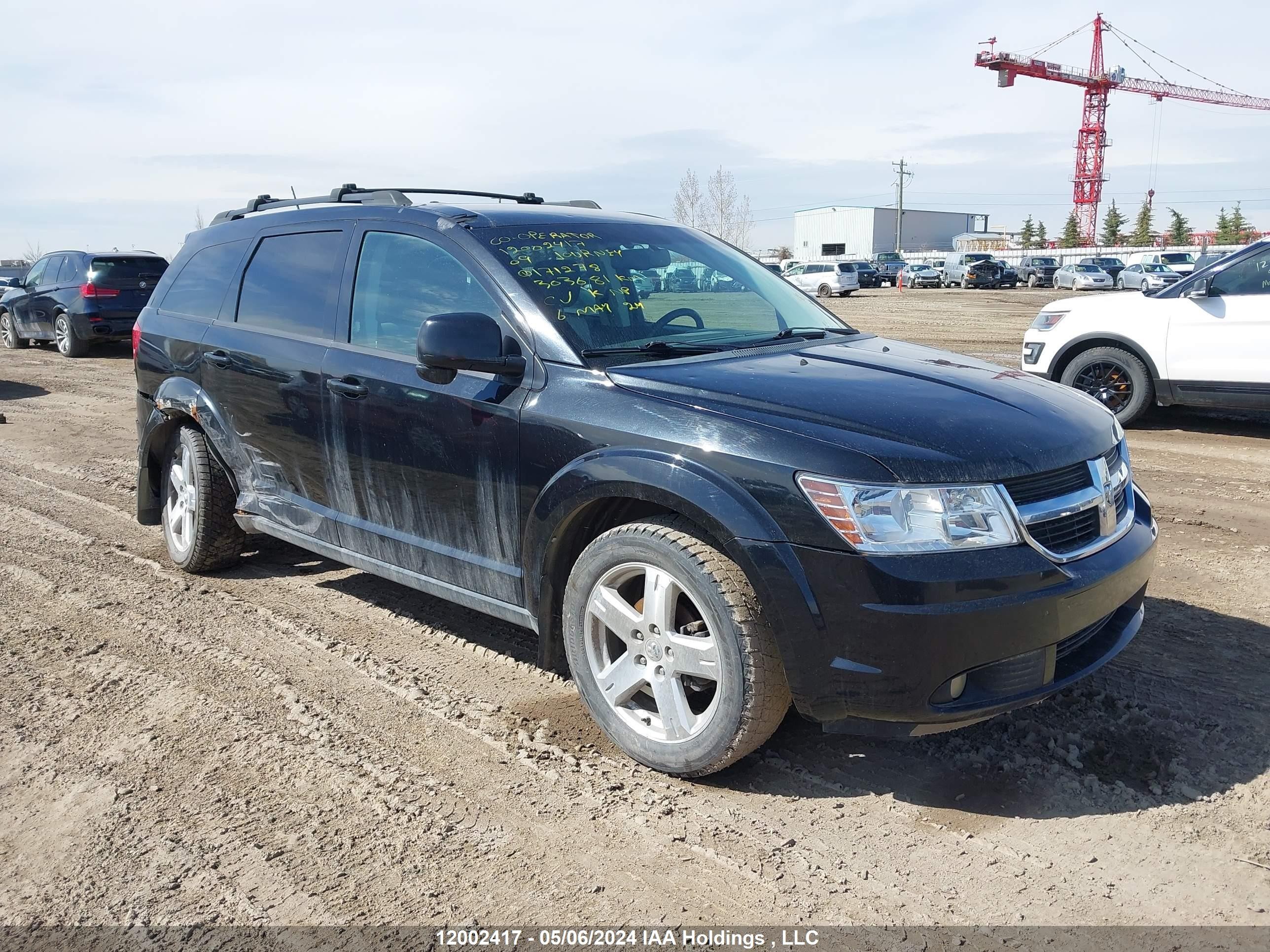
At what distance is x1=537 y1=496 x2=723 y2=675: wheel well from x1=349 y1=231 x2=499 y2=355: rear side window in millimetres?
867

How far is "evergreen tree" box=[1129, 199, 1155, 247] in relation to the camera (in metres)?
92.1

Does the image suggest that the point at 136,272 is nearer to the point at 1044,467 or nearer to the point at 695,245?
Result: the point at 695,245

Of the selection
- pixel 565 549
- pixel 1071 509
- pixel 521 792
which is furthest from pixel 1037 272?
pixel 521 792

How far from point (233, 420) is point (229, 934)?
9.47 feet

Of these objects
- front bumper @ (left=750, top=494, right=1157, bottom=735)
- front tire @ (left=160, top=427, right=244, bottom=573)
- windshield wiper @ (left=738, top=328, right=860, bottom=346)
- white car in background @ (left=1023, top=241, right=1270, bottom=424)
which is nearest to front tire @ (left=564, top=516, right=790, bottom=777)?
front bumper @ (left=750, top=494, right=1157, bottom=735)

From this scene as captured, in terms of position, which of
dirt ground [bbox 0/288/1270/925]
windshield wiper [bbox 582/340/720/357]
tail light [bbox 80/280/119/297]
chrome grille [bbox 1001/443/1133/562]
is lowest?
dirt ground [bbox 0/288/1270/925]

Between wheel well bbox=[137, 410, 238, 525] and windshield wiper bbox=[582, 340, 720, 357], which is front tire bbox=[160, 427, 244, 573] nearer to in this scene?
wheel well bbox=[137, 410, 238, 525]

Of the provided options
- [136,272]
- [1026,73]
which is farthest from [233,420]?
[1026,73]

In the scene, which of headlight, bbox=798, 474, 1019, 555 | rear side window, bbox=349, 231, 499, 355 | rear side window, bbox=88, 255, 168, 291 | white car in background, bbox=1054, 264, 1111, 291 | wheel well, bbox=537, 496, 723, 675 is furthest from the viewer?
white car in background, bbox=1054, 264, 1111, 291

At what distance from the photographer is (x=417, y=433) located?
3822 mm

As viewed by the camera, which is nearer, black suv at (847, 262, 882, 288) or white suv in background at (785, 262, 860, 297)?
white suv in background at (785, 262, 860, 297)

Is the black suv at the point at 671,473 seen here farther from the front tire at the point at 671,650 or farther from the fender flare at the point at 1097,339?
the fender flare at the point at 1097,339

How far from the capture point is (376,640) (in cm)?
444

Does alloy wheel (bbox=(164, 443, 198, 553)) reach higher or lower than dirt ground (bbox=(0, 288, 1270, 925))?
higher
